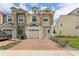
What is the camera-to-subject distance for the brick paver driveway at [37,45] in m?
15.0

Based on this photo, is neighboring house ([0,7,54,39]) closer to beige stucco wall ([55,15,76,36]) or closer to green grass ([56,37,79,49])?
beige stucco wall ([55,15,76,36])

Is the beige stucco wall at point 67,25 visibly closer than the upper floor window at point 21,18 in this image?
Yes

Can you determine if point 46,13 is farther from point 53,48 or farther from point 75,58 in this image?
point 75,58

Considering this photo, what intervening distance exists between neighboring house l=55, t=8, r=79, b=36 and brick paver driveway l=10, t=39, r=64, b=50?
1013 millimetres

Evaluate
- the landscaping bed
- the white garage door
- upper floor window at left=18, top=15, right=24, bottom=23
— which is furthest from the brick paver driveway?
upper floor window at left=18, top=15, right=24, bottom=23

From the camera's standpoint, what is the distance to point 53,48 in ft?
48.9

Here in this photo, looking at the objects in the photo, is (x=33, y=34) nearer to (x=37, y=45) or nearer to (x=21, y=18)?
(x=21, y=18)

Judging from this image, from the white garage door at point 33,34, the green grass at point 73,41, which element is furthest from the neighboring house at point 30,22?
the green grass at point 73,41

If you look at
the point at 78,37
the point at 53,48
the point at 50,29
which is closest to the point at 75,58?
the point at 53,48

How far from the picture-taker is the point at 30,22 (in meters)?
17.6

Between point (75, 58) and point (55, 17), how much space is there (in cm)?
594

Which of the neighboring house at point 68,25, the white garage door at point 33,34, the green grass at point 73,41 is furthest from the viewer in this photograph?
the white garage door at point 33,34

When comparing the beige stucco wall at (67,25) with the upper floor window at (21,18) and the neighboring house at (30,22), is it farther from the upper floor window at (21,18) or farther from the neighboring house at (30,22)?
the upper floor window at (21,18)

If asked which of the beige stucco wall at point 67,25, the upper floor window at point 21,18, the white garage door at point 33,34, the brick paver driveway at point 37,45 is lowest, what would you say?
the brick paver driveway at point 37,45
